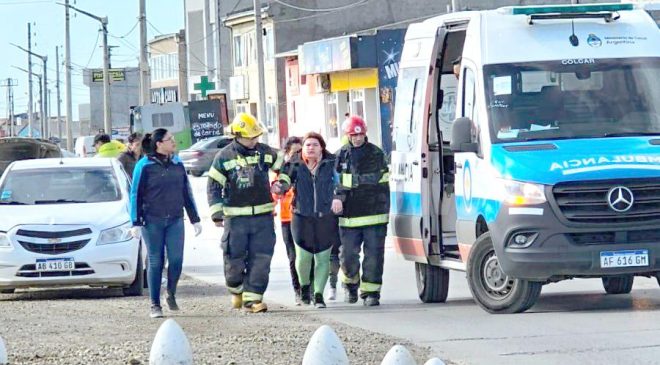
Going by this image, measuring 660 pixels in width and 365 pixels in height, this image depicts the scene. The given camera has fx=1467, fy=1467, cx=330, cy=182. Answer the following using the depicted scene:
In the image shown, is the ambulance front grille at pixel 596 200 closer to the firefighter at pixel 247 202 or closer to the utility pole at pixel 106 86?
the firefighter at pixel 247 202

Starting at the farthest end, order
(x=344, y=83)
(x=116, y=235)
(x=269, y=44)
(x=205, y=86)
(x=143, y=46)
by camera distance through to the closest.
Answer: (x=269, y=44) < (x=205, y=86) < (x=344, y=83) < (x=143, y=46) < (x=116, y=235)

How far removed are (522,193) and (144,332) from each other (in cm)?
344

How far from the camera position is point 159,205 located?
1428 cm

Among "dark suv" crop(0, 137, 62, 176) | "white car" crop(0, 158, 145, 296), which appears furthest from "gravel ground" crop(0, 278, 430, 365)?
"dark suv" crop(0, 137, 62, 176)

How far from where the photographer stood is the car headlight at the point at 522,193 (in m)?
12.5

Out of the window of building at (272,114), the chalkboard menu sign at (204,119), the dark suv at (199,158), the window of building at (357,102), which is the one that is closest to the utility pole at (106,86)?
the dark suv at (199,158)

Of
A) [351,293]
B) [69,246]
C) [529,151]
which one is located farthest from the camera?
[69,246]

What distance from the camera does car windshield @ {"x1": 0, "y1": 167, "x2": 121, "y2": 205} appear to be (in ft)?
55.7

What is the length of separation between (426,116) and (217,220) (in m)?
2.30

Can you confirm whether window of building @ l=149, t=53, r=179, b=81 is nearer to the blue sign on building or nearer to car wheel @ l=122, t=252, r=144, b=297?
the blue sign on building

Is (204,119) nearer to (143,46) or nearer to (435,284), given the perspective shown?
(143,46)

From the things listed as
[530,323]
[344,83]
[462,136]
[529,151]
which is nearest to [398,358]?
[530,323]

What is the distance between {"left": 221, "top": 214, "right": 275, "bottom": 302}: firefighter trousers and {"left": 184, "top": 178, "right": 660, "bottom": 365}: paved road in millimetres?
715

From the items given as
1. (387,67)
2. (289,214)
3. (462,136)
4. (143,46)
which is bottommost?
(289,214)
